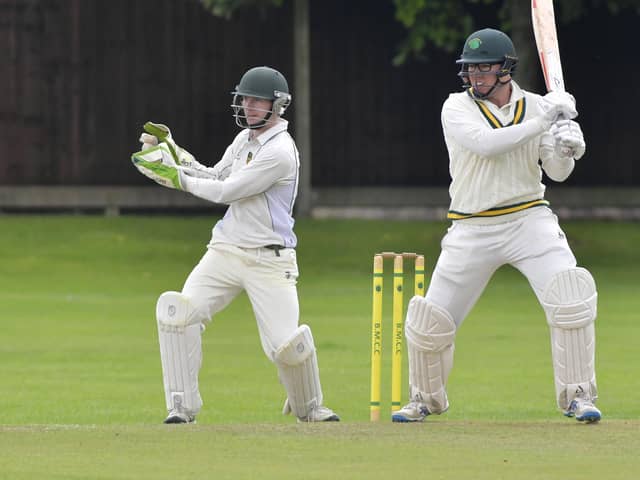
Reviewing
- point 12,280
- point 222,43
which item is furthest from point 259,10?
point 12,280

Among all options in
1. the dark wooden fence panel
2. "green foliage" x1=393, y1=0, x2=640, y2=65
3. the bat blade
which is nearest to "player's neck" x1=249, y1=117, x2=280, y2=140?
the bat blade

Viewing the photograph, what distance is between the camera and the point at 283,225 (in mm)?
8273

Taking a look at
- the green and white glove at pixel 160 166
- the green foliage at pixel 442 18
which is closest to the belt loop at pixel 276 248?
the green and white glove at pixel 160 166

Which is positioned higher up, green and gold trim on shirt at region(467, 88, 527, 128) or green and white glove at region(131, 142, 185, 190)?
green and gold trim on shirt at region(467, 88, 527, 128)

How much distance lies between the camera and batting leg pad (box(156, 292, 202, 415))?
26.6ft

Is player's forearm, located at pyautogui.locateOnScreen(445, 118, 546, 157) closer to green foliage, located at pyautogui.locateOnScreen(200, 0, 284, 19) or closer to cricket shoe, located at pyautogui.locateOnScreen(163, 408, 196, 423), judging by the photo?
cricket shoe, located at pyautogui.locateOnScreen(163, 408, 196, 423)

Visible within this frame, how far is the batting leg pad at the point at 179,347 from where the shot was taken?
8.11 metres

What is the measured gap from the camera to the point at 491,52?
7.85 meters

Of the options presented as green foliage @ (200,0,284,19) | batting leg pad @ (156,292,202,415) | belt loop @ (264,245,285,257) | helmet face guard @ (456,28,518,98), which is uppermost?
green foliage @ (200,0,284,19)

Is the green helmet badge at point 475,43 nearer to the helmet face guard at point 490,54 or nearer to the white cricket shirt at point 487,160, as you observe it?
the helmet face guard at point 490,54

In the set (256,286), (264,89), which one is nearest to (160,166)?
(264,89)

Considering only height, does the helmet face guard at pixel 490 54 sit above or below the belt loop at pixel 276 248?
above

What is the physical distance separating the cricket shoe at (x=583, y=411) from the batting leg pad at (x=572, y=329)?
0.09ft

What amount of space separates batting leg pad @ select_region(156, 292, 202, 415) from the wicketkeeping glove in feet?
6.45
